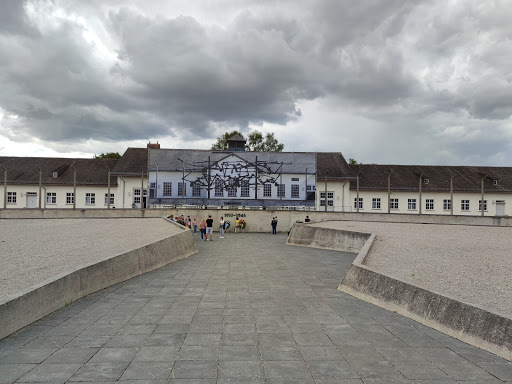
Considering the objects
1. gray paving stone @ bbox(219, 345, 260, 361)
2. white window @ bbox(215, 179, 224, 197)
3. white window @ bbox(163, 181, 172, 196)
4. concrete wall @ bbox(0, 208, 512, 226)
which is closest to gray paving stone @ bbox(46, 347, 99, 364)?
gray paving stone @ bbox(219, 345, 260, 361)

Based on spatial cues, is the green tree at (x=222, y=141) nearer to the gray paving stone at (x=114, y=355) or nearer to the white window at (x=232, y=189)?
the white window at (x=232, y=189)

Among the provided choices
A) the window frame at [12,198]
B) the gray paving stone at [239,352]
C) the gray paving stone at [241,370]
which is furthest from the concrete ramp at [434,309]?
the window frame at [12,198]

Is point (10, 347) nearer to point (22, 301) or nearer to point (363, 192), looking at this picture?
point (22, 301)

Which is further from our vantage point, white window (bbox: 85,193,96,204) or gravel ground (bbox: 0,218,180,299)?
white window (bbox: 85,193,96,204)

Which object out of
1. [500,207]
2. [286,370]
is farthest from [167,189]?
[500,207]

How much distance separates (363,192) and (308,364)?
4571 cm

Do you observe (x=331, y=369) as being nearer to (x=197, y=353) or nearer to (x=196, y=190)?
→ (x=197, y=353)

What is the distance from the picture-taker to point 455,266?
944 cm

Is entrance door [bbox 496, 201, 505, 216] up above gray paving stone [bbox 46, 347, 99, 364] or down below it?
above

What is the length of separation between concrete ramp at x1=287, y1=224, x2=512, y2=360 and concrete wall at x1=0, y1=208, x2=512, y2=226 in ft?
70.1

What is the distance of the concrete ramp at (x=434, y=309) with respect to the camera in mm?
5184

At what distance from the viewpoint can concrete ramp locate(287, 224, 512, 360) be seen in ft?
17.0

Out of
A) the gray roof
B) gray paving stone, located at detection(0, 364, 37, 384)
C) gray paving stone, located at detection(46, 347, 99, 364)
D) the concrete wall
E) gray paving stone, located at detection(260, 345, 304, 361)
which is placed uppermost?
the gray roof

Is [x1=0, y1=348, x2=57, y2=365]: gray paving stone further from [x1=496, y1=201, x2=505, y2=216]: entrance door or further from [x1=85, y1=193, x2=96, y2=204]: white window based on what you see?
[x1=496, y1=201, x2=505, y2=216]: entrance door
